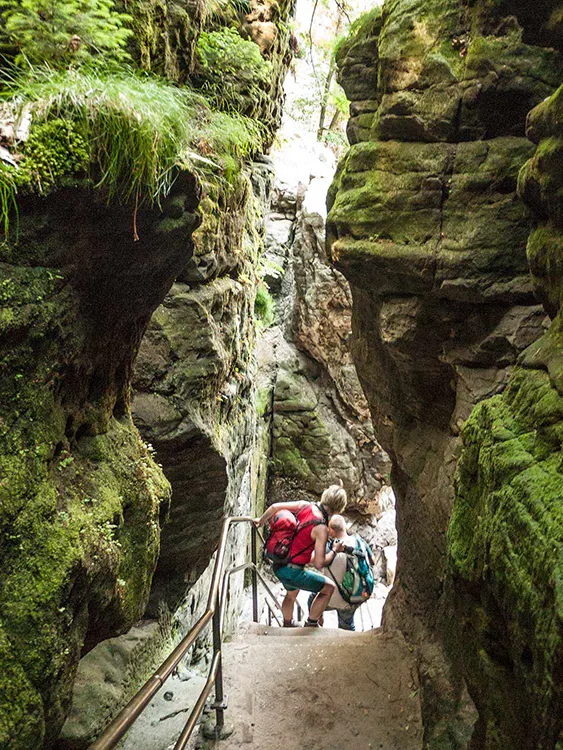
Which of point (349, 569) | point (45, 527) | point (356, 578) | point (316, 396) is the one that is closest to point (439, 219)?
point (349, 569)

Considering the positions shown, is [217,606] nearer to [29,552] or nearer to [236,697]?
[236,697]

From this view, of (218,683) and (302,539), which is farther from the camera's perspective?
(302,539)

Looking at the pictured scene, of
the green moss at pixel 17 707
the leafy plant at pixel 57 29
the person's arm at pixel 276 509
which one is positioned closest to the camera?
the green moss at pixel 17 707

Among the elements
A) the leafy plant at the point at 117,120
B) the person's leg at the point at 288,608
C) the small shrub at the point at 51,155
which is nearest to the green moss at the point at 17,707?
the small shrub at the point at 51,155

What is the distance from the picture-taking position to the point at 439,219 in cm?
508

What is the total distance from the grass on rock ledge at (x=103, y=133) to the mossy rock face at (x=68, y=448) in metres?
0.11

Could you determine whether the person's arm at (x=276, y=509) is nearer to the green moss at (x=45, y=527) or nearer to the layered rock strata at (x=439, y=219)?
the layered rock strata at (x=439, y=219)

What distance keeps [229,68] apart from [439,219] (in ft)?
9.49

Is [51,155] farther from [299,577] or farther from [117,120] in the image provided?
[299,577]

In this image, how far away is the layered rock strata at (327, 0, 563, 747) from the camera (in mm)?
4723

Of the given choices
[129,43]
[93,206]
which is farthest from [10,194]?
[129,43]

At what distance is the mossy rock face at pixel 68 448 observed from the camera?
2133 mm

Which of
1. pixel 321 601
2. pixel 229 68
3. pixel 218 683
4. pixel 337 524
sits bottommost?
pixel 218 683

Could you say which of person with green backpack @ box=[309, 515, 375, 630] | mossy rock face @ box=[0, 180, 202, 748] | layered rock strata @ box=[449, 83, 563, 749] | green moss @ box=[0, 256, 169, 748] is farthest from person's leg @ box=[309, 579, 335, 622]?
green moss @ box=[0, 256, 169, 748]
